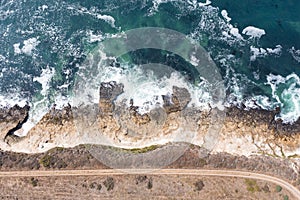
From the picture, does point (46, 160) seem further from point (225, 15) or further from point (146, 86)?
point (225, 15)

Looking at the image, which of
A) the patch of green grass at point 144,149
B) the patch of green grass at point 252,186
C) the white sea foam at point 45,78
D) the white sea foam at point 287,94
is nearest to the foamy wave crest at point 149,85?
the patch of green grass at point 144,149

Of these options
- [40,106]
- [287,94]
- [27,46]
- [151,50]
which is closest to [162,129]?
[151,50]

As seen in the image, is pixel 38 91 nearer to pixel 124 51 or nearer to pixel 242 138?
pixel 124 51

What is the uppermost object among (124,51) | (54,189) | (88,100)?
(124,51)

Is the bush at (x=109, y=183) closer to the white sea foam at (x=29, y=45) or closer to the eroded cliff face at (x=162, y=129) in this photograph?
the eroded cliff face at (x=162, y=129)

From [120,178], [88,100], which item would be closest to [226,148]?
[120,178]

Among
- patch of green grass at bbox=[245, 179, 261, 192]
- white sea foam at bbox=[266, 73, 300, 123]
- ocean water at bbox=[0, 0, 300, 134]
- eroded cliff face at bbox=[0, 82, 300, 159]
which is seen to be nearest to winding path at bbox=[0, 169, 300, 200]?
patch of green grass at bbox=[245, 179, 261, 192]
